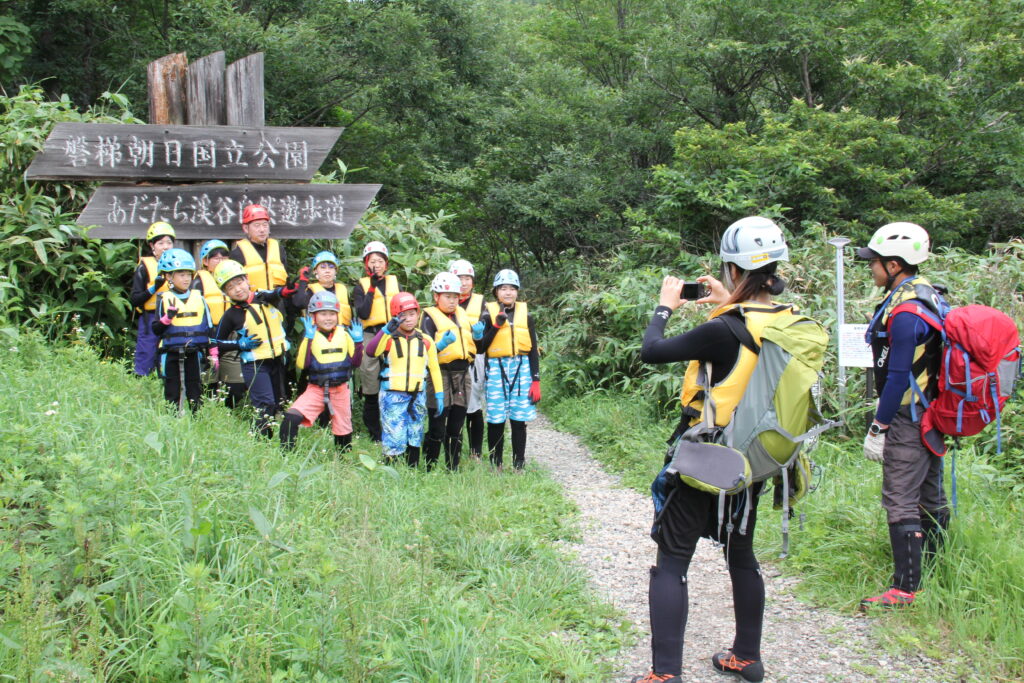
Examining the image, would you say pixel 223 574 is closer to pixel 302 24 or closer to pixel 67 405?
pixel 67 405

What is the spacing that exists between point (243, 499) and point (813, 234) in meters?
8.44

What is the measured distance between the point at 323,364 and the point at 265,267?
168cm

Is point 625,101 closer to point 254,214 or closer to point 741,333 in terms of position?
point 254,214

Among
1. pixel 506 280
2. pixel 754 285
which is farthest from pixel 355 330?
pixel 754 285

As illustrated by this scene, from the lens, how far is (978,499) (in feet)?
16.0

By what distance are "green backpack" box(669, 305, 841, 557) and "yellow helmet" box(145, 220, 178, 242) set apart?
6.09 m

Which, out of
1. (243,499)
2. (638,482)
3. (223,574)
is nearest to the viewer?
(223,574)

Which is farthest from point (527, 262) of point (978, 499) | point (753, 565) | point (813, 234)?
point (753, 565)

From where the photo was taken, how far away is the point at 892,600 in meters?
4.07

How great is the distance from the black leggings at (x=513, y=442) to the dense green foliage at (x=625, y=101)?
185 inches

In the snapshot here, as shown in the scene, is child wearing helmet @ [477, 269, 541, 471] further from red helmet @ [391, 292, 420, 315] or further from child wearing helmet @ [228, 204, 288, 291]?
child wearing helmet @ [228, 204, 288, 291]

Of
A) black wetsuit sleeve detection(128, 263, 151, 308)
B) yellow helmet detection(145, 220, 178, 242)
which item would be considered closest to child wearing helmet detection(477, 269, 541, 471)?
black wetsuit sleeve detection(128, 263, 151, 308)

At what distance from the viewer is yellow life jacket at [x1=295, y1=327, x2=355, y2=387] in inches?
257

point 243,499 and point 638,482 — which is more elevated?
point 243,499
